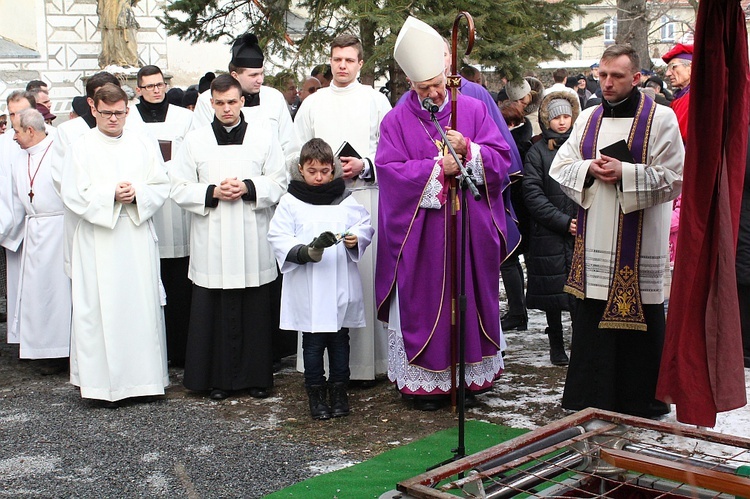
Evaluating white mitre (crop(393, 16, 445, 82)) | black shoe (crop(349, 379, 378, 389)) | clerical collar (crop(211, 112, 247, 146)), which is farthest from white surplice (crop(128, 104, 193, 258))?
Answer: white mitre (crop(393, 16, 445, 82))

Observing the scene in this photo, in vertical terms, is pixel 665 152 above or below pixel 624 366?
above

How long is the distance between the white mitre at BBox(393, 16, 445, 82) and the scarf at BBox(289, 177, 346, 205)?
2.67 feet

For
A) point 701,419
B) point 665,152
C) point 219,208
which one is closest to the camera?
point 701,419

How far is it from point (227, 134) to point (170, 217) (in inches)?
41.1

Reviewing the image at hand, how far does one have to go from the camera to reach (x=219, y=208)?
21.0ft

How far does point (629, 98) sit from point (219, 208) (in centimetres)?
267

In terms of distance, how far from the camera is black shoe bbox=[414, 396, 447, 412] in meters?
5.99

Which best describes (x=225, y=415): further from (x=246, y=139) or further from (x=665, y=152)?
(x=665, y=152)

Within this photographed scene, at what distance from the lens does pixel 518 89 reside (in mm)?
8750

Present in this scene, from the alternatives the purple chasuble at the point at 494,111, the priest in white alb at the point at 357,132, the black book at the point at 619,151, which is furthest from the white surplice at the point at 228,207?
the black book at the point at 619,151

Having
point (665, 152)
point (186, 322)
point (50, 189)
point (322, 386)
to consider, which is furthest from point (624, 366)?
point (50, 189)

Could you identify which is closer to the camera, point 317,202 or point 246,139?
point 317,202

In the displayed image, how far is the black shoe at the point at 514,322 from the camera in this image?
819 cm

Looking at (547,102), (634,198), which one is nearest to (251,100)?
(547,102)
